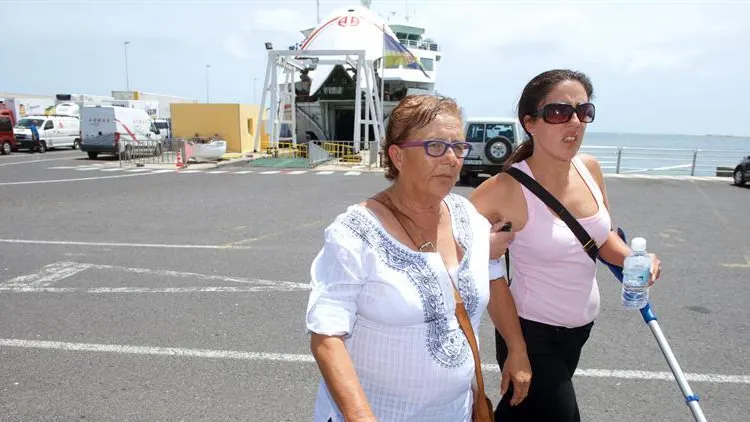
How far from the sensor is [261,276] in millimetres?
6234

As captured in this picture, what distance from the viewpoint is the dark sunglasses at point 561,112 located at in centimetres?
230

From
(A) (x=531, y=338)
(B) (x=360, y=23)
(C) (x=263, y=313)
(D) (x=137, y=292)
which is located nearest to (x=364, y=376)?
(A) (x=531, y=338)

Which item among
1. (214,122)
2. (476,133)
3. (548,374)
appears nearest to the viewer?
(548,374)

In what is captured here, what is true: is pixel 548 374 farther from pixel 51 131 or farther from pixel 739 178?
pixel 51 131

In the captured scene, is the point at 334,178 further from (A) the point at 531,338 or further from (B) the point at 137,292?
(A) the point at 531,338

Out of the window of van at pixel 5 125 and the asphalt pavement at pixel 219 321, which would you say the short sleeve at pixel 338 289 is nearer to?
the asphalt pavement at pixel 219 321

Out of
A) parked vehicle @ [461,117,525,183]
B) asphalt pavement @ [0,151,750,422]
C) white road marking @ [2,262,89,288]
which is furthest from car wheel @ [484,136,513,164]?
white road marking @ [2,262,89,288]

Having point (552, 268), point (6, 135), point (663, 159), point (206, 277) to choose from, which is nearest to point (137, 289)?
point (206, 277)

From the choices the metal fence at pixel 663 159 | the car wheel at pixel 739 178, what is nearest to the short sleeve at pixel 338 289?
the metal fence at pixel 663 159

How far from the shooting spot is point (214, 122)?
32062 mm

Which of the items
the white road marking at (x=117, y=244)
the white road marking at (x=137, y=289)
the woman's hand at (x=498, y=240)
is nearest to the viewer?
the woman's hand at (x=498, y=240)

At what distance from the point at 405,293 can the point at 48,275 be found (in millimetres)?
6029

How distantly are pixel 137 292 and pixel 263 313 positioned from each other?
1571mm

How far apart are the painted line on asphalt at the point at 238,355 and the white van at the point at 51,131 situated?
97.0 ft
